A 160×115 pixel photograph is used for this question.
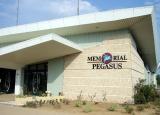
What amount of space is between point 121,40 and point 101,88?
382 centimetres

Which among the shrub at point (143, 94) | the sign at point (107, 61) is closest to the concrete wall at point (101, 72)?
the sign at point (107, 61)

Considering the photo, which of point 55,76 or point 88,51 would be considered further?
point 55,76

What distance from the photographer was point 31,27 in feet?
67.3

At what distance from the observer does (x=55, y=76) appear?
20.7m

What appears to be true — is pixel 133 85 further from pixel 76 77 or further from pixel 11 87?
pixel 11 87

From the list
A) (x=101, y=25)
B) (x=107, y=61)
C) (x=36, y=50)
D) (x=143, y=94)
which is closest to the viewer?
(x=101, y=25)

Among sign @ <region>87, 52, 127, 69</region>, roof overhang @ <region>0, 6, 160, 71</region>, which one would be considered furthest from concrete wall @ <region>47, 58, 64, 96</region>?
sign @ <region>87, 52, 127, 69</region>

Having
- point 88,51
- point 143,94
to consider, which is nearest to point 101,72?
point 88,51

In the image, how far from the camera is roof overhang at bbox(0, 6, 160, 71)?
52.2 ft

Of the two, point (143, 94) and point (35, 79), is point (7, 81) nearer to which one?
point (35, 79)

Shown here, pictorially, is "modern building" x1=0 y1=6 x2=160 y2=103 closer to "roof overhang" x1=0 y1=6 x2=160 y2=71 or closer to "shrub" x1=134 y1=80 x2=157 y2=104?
"roof overhang" x1=0 y1=6 x2=160 y2=71

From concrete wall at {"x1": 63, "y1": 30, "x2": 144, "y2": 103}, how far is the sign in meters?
0.23

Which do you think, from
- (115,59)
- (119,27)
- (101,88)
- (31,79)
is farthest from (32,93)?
(119,27)

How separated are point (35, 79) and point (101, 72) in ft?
23.0
